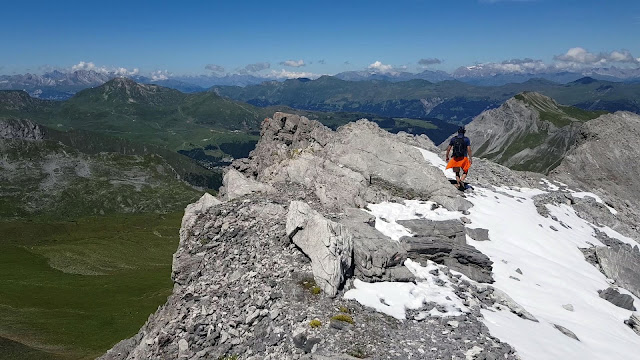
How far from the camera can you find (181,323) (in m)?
19.5

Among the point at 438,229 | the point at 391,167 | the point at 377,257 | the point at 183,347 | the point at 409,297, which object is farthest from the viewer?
the point at 391,167

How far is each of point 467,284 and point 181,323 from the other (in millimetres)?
16740

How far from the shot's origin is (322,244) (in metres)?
22.2

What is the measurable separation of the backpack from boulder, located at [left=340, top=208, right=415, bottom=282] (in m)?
16.5

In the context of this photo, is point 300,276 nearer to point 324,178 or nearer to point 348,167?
point 324,178

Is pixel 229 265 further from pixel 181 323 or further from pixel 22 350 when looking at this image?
pixel 22 350

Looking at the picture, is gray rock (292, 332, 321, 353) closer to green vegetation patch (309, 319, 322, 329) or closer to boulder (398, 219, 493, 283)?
green vegetation patch (309, 319, 322, 329)

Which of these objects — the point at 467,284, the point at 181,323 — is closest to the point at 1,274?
Result: the point at 181,323

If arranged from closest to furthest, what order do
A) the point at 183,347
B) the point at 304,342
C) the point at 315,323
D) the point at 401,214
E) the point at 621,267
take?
the point at 304,342, the point at 315,323, the point at 183,347, the point at 401,214, the point at 621,267

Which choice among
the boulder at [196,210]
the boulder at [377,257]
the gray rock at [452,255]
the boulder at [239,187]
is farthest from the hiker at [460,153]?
the boulder at [196,210]

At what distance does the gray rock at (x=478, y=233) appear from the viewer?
3234 centimetres

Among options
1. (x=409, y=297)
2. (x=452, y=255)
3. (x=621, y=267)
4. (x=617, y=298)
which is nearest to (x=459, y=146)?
(x=452, y=255)

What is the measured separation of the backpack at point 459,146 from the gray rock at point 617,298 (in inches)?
630

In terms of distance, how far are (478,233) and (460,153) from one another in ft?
31.5
